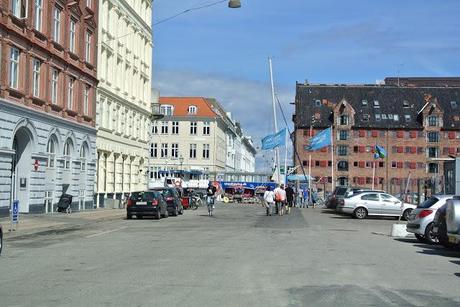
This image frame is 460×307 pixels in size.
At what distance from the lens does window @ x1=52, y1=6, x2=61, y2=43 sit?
112ft

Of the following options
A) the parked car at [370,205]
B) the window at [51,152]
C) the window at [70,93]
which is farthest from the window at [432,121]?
the window at [51,152]

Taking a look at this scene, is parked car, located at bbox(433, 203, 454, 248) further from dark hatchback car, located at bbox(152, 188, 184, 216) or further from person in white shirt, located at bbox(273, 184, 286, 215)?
dark hatchback car, located at bbox(152, 188, 184, 216)

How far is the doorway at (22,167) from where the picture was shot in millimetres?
30812

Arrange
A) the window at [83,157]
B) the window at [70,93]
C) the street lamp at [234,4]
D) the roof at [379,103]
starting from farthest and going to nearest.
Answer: the roof at [379,103] → the window at [83,157] → the window at [70,93] → the street lamp at [234,4]

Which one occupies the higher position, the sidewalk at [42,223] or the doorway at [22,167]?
the doorway at [22,167]

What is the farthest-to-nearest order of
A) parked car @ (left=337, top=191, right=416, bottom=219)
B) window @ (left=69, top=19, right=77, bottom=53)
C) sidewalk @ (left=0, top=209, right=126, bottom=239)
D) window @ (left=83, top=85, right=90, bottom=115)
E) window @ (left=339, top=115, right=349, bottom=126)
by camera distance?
window @ (left=339, top=115, right=349, bottom=126)
window @ (left=83, top=85, right=90, bottom=115)
window @ (left=69, top=19, right=77, bottom=53)
parked car @ (left=337, top=191, right=416, bottom=219)
sidewalk @ (left=0, top=209, right=126, bottom=239)

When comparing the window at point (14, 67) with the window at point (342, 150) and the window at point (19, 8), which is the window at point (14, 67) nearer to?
the window at point (19, 8)

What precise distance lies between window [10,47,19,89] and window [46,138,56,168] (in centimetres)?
508

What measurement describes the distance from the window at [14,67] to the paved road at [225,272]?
→ 1123cm

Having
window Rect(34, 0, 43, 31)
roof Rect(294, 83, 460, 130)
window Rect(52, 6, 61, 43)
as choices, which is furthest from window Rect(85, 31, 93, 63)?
roof Rect(294, 83, 460, 130)

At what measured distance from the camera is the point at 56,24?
34562 millimetres

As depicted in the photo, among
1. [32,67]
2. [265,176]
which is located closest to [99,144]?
[32,67]

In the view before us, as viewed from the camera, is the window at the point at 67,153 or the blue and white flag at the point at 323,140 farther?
the blue and white flag at the point at 323,140

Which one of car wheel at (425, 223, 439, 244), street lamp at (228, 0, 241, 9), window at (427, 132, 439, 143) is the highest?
window at (427, 132, 439, 143)
